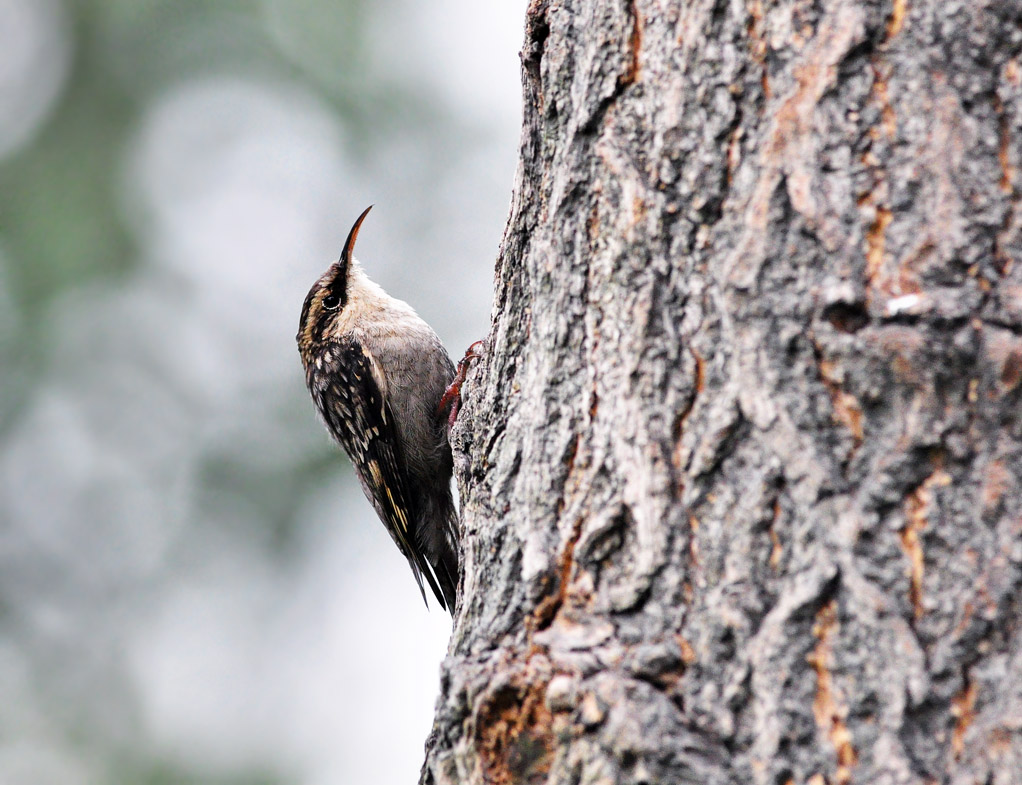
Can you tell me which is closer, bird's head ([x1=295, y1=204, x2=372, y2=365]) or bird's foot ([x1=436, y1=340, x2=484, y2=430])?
→ bird's foot ([x1=436, y1=340, x2=484, y2=430])

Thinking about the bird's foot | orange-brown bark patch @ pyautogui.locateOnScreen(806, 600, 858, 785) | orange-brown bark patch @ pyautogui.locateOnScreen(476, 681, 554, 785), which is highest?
the bird's foot

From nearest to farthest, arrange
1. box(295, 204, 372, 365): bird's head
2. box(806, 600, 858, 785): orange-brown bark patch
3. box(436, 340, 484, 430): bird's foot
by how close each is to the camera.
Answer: box(806, 600, 858, 785): orange-brown bark patch → box(436, 340, 484, 430): bird's foot → box(295, 204, 372, 365): bird's head

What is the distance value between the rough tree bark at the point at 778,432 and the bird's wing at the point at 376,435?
9.74ft

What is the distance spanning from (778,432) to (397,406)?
11.1 ft

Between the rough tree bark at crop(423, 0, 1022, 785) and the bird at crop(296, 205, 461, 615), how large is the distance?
286cm

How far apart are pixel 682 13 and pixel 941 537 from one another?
39.2 inches

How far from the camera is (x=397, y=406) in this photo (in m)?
4.91

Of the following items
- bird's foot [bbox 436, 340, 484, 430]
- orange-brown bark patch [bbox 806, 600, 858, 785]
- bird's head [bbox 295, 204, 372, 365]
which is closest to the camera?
orange-brown bark patch [bbox 806, 600, 858, 785]

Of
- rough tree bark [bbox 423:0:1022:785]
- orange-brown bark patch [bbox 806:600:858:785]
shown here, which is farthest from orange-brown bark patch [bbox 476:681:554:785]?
orange-brown bark patch [bbox 806:600:858:785]

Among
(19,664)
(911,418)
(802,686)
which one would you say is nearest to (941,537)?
(911,418)

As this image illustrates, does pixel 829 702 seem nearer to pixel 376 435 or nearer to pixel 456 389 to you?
pixel 456 389

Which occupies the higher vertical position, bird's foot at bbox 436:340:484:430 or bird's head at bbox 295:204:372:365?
bird's head at bbox 295:204:372:365

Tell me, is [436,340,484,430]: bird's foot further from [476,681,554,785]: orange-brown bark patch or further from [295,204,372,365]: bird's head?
[476,681,554,785]: orange-brown bark patch

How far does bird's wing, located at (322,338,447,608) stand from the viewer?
492cm
